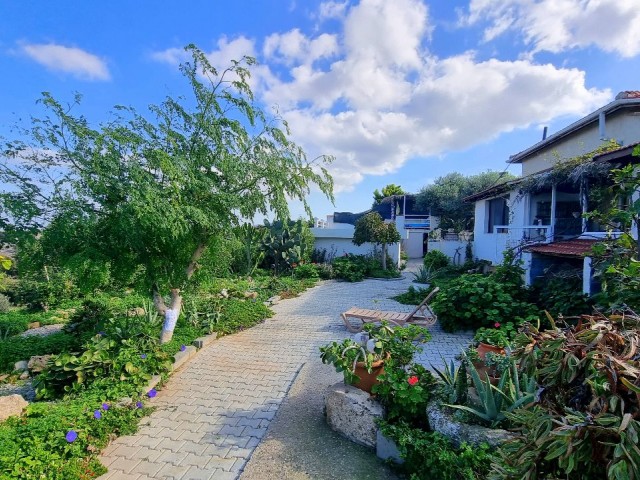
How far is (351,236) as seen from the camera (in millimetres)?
16781

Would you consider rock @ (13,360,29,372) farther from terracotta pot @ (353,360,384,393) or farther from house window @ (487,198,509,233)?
house window @ (487,198,509,233)

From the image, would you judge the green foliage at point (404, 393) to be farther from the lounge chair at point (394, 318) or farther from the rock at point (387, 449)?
the lounge chair at point (394, 318)

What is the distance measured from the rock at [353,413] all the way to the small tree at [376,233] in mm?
11720

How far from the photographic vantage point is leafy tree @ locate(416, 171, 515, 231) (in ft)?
82.7

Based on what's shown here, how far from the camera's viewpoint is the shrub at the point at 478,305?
21.4 feet

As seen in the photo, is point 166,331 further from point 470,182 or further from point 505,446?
point 470,182

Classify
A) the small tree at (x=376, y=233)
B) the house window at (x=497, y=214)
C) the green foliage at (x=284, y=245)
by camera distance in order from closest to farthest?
the house window at (x=497, y=214) → the green foliage at (x=284, y=245) → the small tree at (x=376, y=233)

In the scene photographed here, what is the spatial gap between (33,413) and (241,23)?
21.1 ft

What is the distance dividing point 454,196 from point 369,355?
25058 mm

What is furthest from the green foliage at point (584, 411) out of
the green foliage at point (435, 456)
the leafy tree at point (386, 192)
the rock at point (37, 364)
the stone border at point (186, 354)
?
the leafy tree at point (386, 192)

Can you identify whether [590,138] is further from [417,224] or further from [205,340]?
[417,224]

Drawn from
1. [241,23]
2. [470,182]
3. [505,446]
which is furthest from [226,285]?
[470,182]

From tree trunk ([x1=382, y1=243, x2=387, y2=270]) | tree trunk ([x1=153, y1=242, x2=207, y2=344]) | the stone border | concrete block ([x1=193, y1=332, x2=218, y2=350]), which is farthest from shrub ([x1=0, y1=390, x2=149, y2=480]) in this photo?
tree trunk ([x1=382, y1=243, x2=387, y2=270])

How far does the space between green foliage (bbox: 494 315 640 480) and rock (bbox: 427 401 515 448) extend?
780 mm
